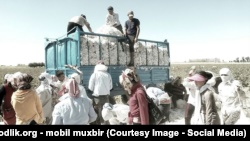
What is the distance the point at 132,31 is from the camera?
30.0 ft

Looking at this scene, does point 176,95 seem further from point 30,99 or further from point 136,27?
point 30,99

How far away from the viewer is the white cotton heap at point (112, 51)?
7.91 meters

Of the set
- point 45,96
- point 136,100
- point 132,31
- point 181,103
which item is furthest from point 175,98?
point 136,100

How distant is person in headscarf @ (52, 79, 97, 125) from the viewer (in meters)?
3.88

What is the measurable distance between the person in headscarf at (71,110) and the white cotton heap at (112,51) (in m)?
3.85

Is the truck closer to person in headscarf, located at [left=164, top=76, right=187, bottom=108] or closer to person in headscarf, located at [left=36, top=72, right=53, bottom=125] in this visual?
person in headscarf, located at [left=164, top=76, right=187, bottom=108]

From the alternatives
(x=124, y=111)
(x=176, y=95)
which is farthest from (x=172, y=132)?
(x=176, y=95)

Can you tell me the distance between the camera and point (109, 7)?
30.5 feet

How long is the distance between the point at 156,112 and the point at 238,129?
47.6 inches

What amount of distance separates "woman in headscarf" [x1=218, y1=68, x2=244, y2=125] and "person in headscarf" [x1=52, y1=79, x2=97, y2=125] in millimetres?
3024

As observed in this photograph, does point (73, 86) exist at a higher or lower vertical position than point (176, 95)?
higher

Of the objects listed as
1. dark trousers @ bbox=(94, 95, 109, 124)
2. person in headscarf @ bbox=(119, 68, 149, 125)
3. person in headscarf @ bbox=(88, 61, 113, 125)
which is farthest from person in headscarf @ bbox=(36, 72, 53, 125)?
person in headscarf @ bbox=(119, 68, 149, 125)

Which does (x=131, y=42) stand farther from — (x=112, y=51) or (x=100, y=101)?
(x=100, y=101)

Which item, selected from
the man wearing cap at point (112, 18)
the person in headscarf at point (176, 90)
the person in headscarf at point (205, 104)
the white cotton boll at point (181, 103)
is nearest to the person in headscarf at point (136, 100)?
the person in headscarf at point (205, 104)
